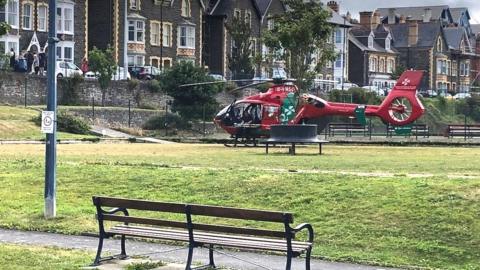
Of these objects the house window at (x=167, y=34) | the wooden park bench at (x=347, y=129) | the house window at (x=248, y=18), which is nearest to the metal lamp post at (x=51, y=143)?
the wooden park bench at (x=347, y=129)

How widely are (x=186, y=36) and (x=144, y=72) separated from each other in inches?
538

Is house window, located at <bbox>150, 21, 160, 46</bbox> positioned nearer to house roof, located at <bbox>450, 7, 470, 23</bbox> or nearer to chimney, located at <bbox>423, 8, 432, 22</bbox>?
chimney, located at <bbox>423, 8, 432, 22</bbox>

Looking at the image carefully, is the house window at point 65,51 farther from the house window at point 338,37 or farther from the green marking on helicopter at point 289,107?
the house window at point 338,37

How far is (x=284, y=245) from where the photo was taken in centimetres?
1102

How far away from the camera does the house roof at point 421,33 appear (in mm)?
124000

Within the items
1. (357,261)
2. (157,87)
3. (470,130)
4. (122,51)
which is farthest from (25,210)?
(122,51)

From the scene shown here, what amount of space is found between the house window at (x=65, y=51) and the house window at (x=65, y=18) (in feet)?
3.19

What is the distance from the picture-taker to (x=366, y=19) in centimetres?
12612

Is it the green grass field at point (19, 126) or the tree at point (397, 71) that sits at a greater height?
the tree at point (397, 71)

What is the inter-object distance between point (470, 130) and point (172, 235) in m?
52.7

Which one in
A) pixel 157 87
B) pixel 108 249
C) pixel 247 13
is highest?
pixel 247 13

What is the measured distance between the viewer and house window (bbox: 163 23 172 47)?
86562 mm

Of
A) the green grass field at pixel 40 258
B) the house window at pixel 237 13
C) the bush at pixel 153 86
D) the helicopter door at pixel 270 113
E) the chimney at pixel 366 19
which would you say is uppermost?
the chimney at pixel 366 19

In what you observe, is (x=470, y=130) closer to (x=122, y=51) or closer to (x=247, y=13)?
(x=122, y=51)
